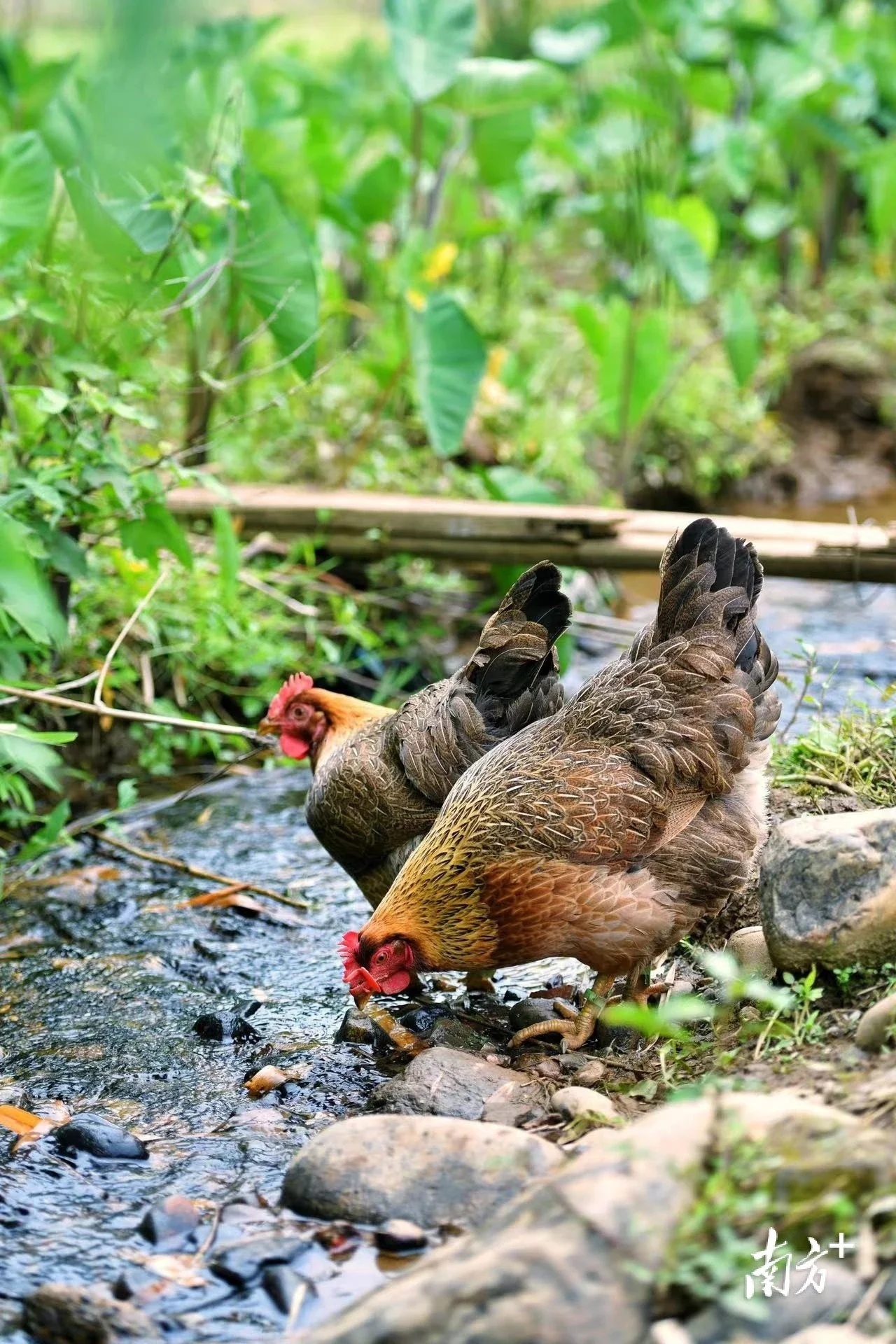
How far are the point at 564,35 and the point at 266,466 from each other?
3922 millimetres

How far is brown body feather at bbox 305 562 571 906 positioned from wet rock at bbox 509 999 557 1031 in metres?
0.62

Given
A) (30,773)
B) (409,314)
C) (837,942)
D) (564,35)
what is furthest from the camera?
(564,35)

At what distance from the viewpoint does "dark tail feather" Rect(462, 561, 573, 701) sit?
13.3ft

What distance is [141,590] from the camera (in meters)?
5.62

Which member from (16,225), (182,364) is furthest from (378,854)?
(182,364)

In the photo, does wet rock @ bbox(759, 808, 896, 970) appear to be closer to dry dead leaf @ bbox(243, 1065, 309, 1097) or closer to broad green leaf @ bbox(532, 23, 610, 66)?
dry dead leaf @ bbox(243, 1065, 309, 1097)

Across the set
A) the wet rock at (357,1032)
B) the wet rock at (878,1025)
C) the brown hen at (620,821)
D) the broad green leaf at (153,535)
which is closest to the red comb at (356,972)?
the brown hen at (620,821)

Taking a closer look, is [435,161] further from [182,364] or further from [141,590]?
[141,590]

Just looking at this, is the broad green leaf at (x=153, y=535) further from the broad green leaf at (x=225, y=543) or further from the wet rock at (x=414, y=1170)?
the wet rock at (x=414, y=1170)

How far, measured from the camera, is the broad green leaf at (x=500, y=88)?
724 cm

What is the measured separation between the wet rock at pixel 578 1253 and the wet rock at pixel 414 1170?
1.04 ft

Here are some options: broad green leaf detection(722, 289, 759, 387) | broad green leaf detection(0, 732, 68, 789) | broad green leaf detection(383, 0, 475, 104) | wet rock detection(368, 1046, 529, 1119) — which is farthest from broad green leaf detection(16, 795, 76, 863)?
broad green leaf detection(722, 289, 759, 387)

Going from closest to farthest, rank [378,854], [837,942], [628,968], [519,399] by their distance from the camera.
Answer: [837,942]
[628,968]
[378,854]
[519,399]

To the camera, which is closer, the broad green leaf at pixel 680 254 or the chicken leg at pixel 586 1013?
the chicken leg at pixel 586 1013
